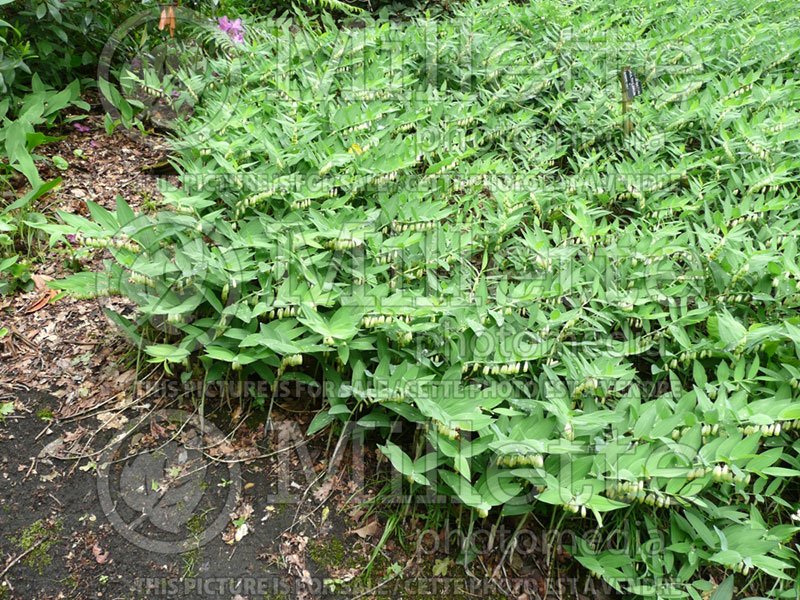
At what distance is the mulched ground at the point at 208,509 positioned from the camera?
6.17ft

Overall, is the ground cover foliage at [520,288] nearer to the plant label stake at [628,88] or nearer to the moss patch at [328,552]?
the plant label stake at [628,88]

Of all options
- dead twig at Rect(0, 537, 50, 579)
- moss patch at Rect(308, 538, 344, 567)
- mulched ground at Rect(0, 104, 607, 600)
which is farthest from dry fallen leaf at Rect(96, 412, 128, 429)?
moss patch at Rect(308, 538, 344, 567)

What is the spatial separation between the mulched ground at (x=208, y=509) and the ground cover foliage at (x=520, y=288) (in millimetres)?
158

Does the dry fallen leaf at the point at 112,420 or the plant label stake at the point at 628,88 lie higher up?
the plant label stake at the point at 628,88

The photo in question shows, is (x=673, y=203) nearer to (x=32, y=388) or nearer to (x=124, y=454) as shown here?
(x=124, y=454)

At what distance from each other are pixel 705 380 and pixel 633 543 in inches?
26.7

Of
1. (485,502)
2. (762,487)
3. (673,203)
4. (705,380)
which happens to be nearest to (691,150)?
(673,203)

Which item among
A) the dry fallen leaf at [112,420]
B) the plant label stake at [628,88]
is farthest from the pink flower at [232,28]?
the dry fallen leaf at [112,420]

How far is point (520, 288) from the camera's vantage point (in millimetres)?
2385

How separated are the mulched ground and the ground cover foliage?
0.16 metres

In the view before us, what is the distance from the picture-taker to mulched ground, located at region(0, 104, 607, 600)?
1882mm

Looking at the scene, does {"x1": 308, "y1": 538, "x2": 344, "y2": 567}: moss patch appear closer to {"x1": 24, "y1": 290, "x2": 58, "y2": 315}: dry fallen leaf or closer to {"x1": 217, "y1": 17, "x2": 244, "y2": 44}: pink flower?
{"x1": 24, "y1": 290, "x2": 58, "y2": 315}: dry fallen leaf

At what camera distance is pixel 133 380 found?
7.75 feet

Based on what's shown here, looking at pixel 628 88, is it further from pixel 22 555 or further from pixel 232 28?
pixel 22 555
